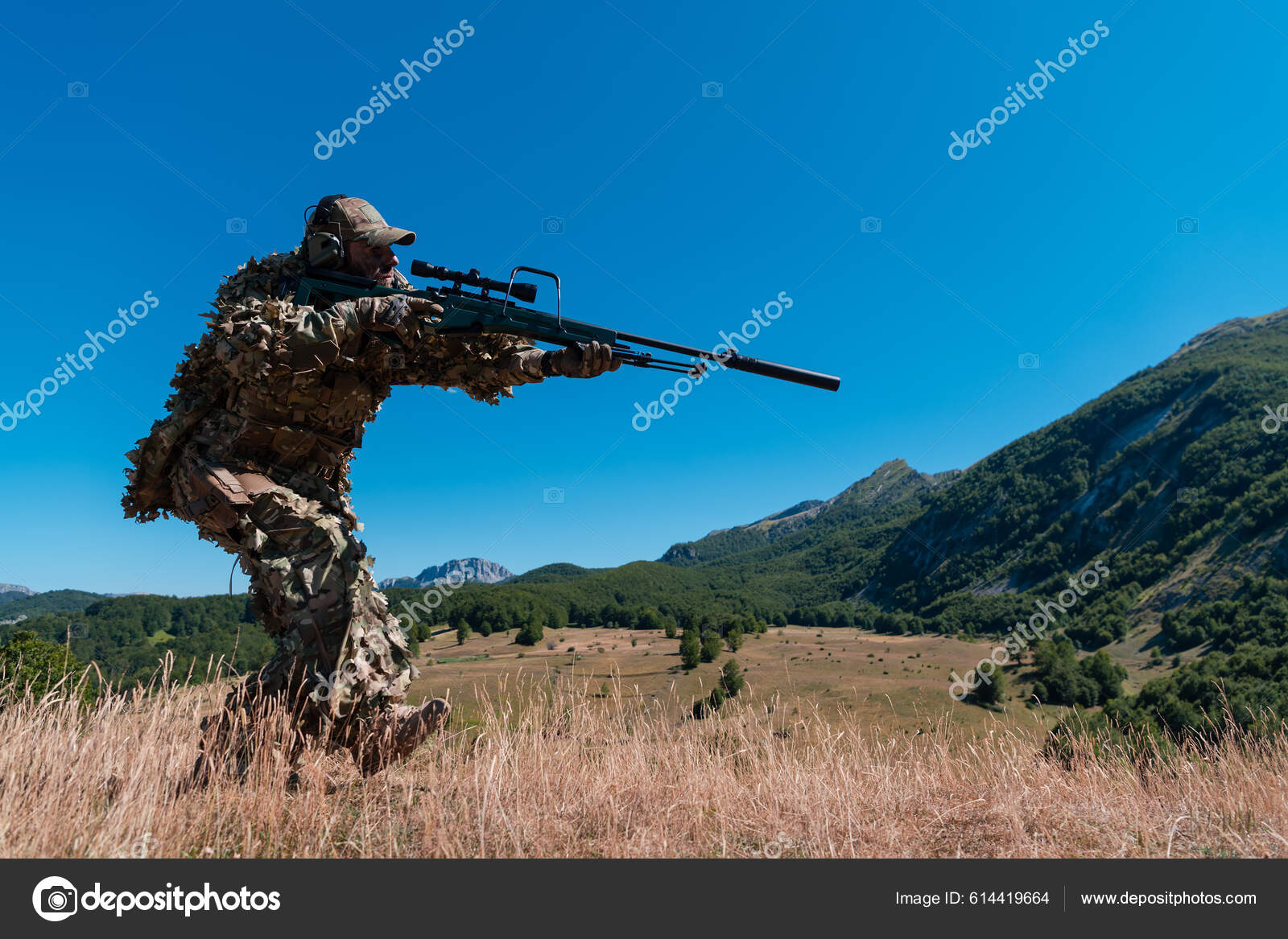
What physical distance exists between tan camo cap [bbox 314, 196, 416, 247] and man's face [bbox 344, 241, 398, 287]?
0.25 feet

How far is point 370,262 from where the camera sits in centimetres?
613

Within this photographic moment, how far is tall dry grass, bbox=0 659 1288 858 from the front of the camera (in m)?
4.11

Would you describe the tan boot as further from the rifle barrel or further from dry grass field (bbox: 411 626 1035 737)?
dry grass field (bbox: 411 626 1035 737)

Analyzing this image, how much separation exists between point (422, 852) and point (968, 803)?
13.2ft

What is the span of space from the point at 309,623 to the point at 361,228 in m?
3.44

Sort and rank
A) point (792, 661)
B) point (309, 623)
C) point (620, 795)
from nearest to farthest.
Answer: point (309, 623) < point (620, 795) < point (792, 661)

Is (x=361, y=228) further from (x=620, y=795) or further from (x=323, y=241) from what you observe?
(x=620, y=795)

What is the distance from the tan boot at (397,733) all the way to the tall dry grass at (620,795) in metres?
0.21

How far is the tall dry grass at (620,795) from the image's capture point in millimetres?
4105
